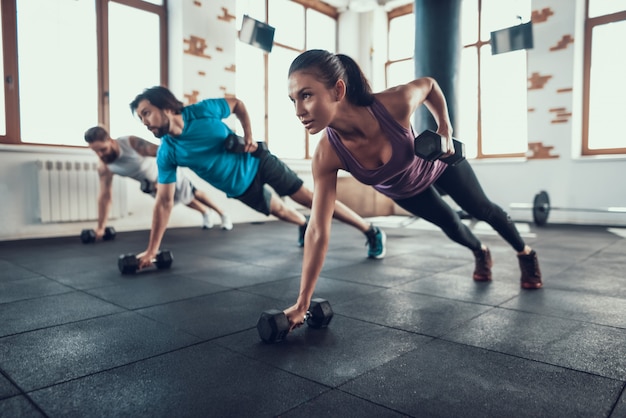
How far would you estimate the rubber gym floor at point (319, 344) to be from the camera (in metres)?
0.95

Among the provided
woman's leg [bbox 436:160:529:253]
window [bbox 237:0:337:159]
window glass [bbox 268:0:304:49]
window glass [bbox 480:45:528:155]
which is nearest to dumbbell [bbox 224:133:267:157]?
woman's leg [bbox 436:160:529:253]

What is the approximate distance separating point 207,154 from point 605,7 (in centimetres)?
512

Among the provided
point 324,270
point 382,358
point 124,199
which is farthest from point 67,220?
point 382,358

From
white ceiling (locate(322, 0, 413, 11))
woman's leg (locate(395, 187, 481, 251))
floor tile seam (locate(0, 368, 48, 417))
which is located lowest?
floor tile seam (locate(0, 368, 48, 417))

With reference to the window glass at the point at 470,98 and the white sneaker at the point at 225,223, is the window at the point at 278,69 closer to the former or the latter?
the white sneaker at the point at 225,223

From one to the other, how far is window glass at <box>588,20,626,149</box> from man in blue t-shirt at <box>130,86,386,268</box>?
3974 millimetres

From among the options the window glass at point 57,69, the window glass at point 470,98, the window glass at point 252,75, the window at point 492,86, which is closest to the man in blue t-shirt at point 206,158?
the window glass at point 57,69

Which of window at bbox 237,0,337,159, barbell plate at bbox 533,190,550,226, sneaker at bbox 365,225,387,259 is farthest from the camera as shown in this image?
window at bbox 237,0,337,159

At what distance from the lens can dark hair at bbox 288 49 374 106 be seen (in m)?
1.25

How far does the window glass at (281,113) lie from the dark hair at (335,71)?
15.8ft

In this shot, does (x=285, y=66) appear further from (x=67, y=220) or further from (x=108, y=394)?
(x=108, y=394)

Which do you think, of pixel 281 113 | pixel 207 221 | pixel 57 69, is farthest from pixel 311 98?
pixel 281 113

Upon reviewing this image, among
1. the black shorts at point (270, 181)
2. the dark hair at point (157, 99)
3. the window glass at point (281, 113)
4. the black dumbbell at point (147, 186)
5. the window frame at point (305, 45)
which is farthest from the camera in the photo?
the window glass at point (281, 113)

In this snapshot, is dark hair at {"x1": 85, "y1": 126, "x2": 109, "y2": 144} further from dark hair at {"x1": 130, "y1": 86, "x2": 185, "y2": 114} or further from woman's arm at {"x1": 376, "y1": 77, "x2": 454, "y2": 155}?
woman's arm at {"x1": 376, "y1": 77, "x2": 454, "y2": 155}
